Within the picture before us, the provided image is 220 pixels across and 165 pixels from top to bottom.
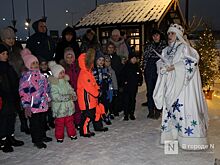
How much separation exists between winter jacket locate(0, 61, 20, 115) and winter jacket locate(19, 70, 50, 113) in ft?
0.67

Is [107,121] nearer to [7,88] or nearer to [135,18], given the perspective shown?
[7,88]

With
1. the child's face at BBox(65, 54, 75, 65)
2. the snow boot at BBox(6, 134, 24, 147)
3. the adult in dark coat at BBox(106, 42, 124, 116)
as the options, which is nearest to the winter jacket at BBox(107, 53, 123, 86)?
the adult in dark coat at BBox(106, 42, 124, 116)

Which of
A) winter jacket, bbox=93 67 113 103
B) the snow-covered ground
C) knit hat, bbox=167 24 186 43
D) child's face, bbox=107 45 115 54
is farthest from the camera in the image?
child's face, bbox=107 45 115 54

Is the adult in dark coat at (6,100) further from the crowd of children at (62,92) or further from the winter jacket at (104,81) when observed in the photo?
the winter jacket at (104,81)

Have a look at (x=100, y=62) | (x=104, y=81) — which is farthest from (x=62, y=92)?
(x=104, y=81)

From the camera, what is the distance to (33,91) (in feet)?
16.7

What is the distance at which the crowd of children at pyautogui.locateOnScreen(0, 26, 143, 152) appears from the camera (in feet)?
16.7

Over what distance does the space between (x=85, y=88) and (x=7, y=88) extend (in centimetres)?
144

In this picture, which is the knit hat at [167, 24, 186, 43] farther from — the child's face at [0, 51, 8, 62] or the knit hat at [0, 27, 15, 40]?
the knit hat at [0, 27, 15, 40]

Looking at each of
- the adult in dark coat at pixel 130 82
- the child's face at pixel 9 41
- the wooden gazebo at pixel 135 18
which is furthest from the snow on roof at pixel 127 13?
the child's face at pixel 9 41

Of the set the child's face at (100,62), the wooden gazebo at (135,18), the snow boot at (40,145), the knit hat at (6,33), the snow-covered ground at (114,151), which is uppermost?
the wooden gazebo at (135,18)

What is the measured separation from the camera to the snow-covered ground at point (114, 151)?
14.8ft

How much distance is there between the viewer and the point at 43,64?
5.88 metres

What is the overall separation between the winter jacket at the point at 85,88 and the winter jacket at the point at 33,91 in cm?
78
